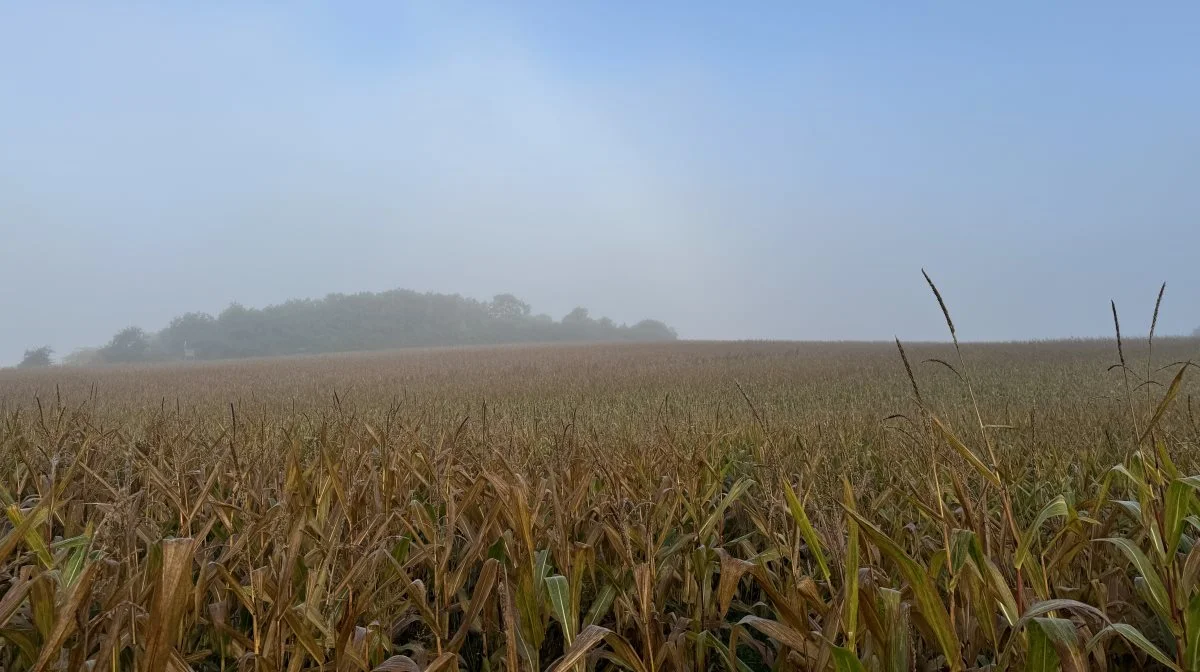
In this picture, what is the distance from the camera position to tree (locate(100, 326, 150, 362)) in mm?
61875

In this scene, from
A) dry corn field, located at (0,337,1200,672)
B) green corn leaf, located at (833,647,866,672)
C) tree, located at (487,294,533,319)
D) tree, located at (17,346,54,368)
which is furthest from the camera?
tree, located at (487,294,533,319)

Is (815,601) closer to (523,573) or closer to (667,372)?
(523,573)

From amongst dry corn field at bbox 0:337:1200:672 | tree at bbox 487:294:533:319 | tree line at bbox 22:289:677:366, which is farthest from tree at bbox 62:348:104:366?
dry corn field at bbox 0:337:1200:672

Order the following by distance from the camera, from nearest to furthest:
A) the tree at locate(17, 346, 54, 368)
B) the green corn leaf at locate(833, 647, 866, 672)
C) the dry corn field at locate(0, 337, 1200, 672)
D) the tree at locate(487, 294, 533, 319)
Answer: the green corn leaf at locate(833, 647, 866, 672) < the dry corn field at locate(0, 337, 1200, 672) < the tree at locate(17, 346, 54, 368) < the tree at locate(487, 294, 533, 319)

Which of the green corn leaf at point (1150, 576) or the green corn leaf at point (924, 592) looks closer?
the green corn leaf at point (924, 592)

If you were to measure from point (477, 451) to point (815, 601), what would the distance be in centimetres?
258

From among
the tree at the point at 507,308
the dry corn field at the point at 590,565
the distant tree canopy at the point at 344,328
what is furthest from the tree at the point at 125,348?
the dry corn field at the point at 590,565

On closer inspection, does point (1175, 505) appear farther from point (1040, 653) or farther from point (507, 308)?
point (507, 308)

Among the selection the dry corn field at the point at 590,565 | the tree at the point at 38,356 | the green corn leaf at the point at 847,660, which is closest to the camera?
the green corn leaf at the point at 847,660

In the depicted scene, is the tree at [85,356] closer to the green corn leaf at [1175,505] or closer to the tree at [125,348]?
the tree at [125,348]

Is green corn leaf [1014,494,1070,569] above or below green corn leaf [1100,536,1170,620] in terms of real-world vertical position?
above

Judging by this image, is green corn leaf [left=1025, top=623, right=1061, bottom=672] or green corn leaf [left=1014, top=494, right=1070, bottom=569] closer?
green corn leaf [left=1025, top=623, right=1061, bottom=672]

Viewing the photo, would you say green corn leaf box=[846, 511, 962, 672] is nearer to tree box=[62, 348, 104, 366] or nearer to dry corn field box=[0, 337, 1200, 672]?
dry corn field box=[0, 337, 1200, 672]

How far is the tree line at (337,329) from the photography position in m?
62.6
